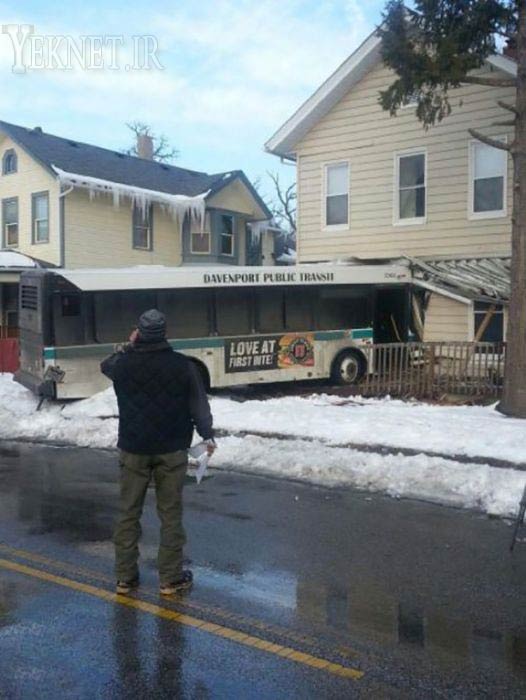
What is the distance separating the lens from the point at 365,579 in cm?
580

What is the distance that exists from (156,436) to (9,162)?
25773 mm

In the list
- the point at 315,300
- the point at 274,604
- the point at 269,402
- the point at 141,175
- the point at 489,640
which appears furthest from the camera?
the point at 141,175

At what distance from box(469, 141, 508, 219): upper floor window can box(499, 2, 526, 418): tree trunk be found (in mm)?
4924

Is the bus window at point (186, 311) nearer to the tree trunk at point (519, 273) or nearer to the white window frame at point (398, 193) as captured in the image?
the white window frame at point (398, 193)

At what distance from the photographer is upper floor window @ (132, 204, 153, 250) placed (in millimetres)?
29047

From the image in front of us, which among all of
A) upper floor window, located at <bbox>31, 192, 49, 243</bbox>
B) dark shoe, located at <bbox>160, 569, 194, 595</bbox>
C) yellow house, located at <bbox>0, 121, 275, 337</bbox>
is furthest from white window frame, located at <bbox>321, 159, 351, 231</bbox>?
dark shoe, located at <bbox>160, 569, 194, 595</bbox>

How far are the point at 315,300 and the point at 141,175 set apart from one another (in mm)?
15782

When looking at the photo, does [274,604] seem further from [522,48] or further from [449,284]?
[449,284]

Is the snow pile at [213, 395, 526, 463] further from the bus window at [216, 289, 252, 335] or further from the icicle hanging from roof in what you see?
the icicle hanging from roof

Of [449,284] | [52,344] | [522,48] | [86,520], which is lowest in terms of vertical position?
[86,520]

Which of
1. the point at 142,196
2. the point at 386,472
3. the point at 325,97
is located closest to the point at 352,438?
the point at 386,472

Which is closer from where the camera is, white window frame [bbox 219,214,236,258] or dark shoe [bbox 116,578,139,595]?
dark shoe [bbox 116,578,139,595]

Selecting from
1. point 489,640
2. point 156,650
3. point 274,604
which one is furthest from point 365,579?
point 156,650

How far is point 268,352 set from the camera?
15.9 metres
